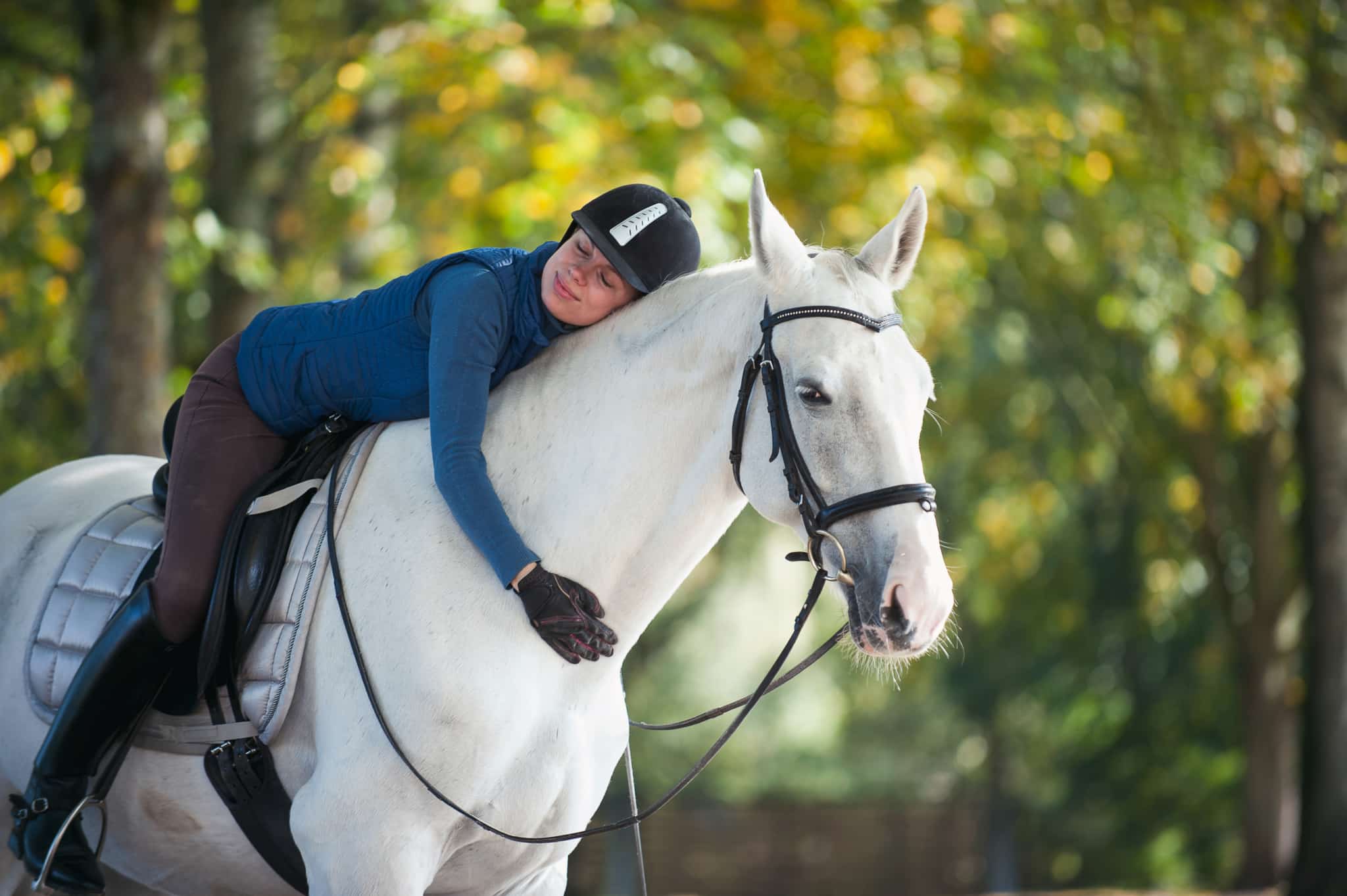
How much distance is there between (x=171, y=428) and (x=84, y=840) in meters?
1.20

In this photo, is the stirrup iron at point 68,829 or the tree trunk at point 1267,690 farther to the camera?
the tree trunk at point 1267,690

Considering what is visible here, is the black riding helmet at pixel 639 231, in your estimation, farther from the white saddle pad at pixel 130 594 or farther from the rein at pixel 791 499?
the white saddle pad at pixel 130 594

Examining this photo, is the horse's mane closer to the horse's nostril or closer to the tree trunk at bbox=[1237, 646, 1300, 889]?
the horse's nostril

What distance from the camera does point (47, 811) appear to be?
10.8 feet

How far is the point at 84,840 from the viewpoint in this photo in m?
3.37

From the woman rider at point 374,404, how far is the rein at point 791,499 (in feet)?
1.19

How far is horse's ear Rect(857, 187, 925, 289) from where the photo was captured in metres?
3.03

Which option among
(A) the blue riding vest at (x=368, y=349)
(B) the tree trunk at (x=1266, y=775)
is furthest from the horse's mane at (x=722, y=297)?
(B) the tree trunk at (x=1266, y=775)

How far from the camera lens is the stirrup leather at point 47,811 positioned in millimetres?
3238

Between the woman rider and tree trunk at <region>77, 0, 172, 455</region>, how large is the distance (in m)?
3.15

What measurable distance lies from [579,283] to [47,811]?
6.63 ft

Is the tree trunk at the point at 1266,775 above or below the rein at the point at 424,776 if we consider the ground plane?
below

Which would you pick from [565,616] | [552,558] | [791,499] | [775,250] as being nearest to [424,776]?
[565,616]

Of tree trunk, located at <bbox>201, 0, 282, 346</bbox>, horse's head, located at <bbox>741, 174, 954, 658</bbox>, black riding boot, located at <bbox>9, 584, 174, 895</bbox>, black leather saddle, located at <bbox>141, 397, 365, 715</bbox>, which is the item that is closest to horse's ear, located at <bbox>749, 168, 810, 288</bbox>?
horse's head, located at <bbox>741, 174, 954, 658</bbox>
